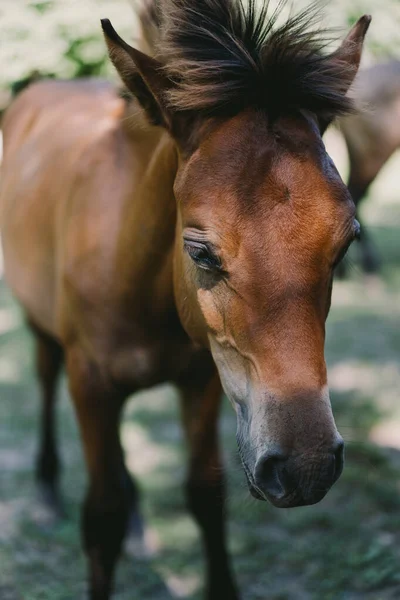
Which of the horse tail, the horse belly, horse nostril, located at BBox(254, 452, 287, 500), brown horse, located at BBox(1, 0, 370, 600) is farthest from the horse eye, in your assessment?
the horse belly

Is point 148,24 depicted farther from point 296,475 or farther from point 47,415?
point 47,415

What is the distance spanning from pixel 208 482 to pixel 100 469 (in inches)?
18.9

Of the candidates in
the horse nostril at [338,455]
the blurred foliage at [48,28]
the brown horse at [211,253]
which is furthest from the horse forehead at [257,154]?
the blurred foliage at [48,28]

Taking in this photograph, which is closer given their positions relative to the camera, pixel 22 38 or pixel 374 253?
pixel 22 38

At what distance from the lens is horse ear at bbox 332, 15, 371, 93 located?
2318 millimetres

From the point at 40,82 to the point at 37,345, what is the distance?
5.13 feet

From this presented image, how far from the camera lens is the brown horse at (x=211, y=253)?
1.98 meters

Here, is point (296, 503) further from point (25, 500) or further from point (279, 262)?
point (25, 500)

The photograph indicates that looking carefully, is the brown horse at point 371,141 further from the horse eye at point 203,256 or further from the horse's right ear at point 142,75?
the horse eye at point 203,256

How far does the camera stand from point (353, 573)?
136 inches

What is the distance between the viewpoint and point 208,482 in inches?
133

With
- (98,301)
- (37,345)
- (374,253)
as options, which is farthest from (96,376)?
(374,253)

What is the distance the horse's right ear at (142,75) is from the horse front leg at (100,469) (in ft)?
3.78

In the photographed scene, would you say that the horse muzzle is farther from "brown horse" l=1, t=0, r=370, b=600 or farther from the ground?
the ground
